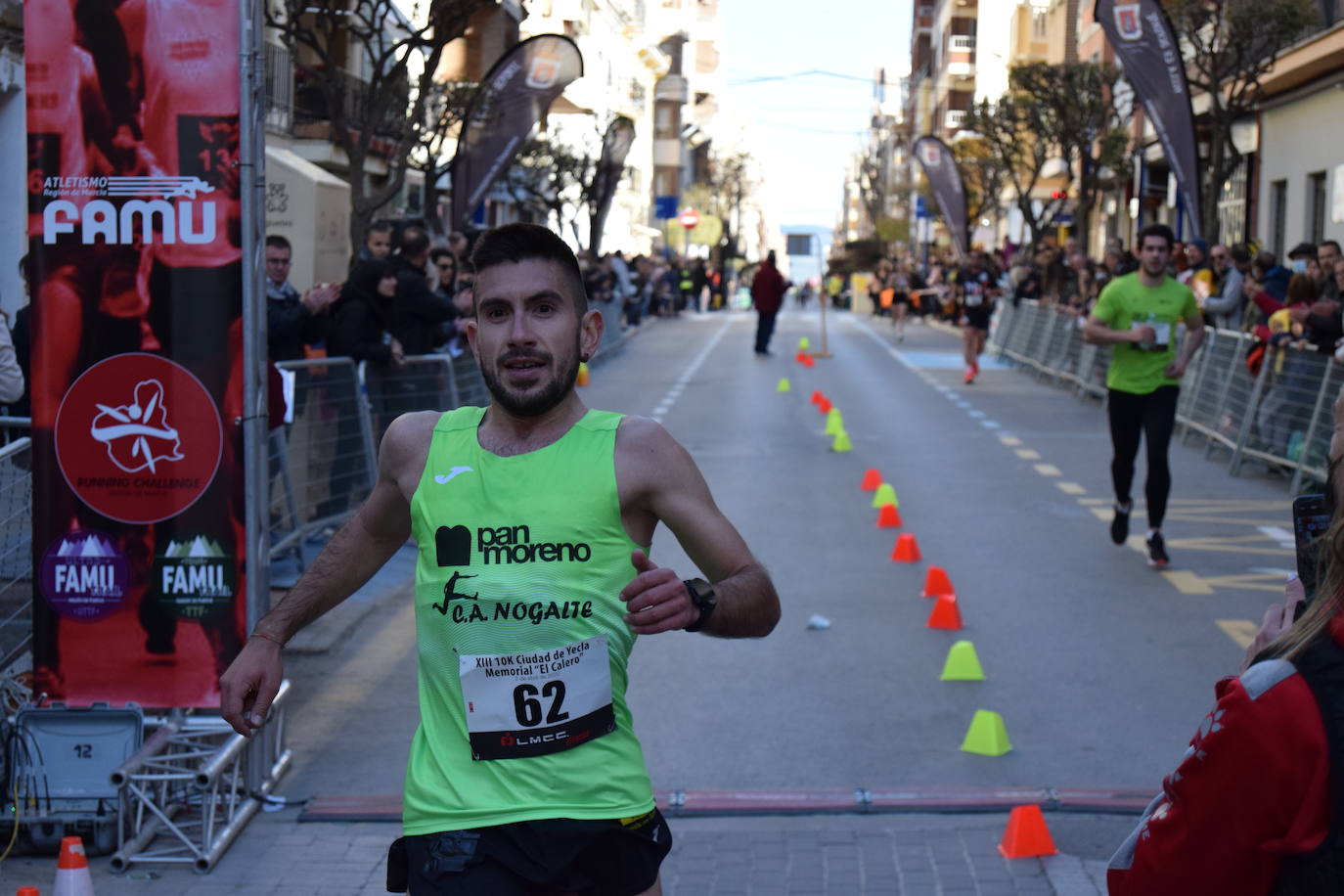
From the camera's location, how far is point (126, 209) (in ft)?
18.7

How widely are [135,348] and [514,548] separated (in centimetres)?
308

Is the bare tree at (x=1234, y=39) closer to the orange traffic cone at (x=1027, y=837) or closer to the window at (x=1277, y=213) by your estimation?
the window at (x=1277, y=213)

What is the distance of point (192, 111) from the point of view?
18.6 ft

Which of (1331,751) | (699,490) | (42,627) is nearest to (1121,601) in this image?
(42,627)

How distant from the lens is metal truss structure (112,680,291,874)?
550 cm

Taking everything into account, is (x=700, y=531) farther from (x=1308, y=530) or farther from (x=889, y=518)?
(x=889, y=518)

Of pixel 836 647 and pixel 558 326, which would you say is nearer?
pixel 558 326

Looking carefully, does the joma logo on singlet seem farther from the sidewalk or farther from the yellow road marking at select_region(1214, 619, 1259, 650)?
the yellow road marking at select_region(1214, 619, 1259, 650)

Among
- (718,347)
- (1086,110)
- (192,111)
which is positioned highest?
(1086,110)

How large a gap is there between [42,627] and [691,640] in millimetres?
3595

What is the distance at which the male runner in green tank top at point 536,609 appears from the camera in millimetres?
3094

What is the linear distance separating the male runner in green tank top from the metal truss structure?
2.37 metres

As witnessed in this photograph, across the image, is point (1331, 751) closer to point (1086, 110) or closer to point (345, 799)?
point (345, 799)

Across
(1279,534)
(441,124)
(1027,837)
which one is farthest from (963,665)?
(441,124)
